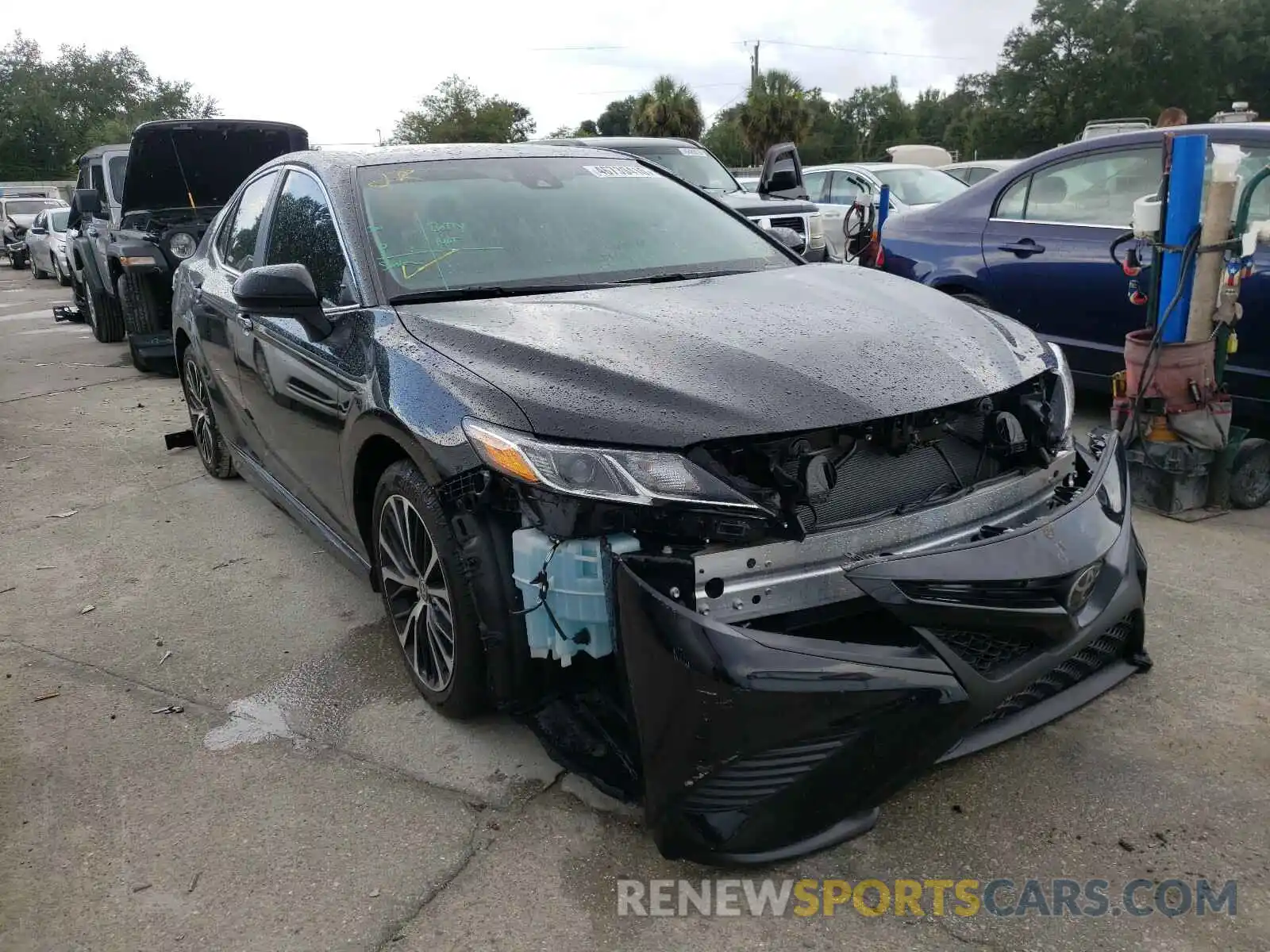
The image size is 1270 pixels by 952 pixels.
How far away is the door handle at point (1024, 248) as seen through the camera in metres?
5.57

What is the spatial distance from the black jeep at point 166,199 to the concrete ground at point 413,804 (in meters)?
5.27

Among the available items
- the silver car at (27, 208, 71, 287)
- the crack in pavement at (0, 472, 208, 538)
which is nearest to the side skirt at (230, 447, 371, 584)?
the crack in pavement at (0, 472, 208, 538)

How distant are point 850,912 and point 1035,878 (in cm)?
44

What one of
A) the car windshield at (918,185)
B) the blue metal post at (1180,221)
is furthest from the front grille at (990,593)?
the car windshield at (918,185)

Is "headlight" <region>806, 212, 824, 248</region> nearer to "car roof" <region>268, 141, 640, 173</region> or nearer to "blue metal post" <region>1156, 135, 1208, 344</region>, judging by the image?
"blue metal post" <region>1156, 135, 1208, 344</region>

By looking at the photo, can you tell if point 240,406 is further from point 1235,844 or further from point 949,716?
point 1235,844

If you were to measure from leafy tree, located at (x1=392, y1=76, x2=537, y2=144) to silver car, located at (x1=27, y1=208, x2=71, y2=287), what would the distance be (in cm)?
4325

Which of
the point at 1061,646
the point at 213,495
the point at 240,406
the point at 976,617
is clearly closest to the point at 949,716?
the point at 976,617

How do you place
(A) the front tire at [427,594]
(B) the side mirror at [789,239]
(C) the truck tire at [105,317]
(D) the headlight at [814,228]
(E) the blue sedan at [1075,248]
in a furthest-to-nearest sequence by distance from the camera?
(C) the truck tire at [105,317]
(D) the headlight at [814,228]
(E) the blue sedan at [1075,248]
(B) the side mirror at [789,239]
(A) the front tire at [427,594]

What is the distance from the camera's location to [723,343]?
2.57 m

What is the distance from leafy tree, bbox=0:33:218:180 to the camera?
61875mm

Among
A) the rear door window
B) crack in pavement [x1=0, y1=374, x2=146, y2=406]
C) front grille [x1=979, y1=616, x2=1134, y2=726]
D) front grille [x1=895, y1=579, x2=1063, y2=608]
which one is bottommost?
crack in pavement [x1=0, y1=374, x2=146, y2=406]

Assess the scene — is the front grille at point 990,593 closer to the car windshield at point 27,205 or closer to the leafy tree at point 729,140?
the car windshield at point 27,205

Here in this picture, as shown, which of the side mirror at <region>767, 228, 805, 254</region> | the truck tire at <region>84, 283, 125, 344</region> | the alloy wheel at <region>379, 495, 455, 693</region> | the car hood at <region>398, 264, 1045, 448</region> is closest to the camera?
the car hood at <region>398, 264, 1045, 448</region>
